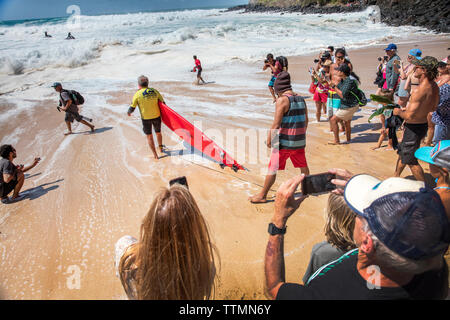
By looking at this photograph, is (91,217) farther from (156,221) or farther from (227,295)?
(156,221)

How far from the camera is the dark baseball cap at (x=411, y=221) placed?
3.68ft

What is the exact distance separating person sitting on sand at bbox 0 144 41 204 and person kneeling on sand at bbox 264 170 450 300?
510 centimetres

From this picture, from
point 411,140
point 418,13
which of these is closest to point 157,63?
point 411,140

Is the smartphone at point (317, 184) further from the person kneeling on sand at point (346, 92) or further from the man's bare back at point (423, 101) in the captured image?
the person kneeling on sand at point (346, 92)

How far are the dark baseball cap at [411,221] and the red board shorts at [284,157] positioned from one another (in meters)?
2.54

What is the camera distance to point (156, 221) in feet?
4.60

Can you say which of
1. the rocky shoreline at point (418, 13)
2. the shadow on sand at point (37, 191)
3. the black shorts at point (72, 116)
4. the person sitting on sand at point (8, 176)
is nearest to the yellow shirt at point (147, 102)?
the shadow on sand at point (37, 191)

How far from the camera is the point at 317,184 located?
1.88m

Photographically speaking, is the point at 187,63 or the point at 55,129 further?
the point at 187,63

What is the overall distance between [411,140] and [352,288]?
3.31 metres

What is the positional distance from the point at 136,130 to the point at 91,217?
404 centimetres

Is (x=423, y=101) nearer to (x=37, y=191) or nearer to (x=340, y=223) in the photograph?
(x=340, y=223)

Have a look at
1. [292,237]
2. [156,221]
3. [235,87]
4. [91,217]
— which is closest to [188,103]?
[235,87]

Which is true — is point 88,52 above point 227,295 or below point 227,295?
Result: above
